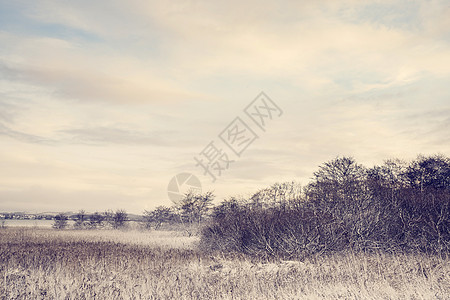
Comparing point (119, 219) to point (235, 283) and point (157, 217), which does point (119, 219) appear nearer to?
point (157, 217)

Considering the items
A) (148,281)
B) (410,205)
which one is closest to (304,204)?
(410,205)

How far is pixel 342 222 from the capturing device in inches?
528

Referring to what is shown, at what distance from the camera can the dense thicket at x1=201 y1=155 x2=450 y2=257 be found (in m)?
13.1

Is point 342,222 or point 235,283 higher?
point 342,222

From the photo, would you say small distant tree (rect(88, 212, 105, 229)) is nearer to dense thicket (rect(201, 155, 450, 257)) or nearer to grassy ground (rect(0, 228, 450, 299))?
dense thicket (rect(201, 155, 450, 257))

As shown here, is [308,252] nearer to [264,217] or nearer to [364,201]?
[264,217]

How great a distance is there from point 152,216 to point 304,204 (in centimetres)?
3326

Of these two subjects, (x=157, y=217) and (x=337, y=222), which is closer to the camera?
(x=337, y=222)

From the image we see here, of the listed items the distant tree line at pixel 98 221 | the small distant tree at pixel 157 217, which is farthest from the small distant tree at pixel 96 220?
the small distant tree at pixel 157 217

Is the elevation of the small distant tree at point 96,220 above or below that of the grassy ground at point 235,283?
above

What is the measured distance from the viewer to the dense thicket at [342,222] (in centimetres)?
1308

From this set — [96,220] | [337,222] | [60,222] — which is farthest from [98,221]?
[337,222]

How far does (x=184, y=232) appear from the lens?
30.4 meters

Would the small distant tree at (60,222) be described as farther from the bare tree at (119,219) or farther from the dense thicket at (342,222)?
the dense thicket at (342,222)
